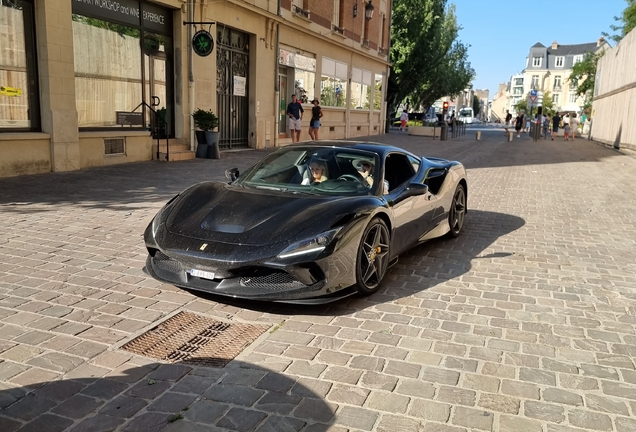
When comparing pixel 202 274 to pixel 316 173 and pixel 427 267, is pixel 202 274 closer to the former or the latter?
pixel 316 173

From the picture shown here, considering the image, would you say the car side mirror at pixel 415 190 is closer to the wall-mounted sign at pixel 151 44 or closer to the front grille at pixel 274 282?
the front grille at pixel 274 282

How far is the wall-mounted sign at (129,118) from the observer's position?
1395cm

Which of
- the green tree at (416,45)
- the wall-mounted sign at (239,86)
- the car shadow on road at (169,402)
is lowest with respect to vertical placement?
the car shadow on road at (169,402)

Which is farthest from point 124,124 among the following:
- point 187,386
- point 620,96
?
point 620,96

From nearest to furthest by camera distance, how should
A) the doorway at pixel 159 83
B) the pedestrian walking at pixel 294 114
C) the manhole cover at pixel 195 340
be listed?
the manhole cover at pixel 195 340 → the doorway at pixel 159 83 → the pedestrian walking at pixel 294 114

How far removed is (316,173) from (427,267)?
4.98 ft

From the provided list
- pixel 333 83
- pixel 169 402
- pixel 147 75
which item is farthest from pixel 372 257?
pixel 333 83

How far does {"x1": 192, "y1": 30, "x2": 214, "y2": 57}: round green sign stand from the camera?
15.4 m

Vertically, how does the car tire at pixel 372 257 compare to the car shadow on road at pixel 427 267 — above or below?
above

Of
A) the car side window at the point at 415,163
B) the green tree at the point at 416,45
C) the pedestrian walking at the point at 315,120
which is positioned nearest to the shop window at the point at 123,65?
the pedestrian walking at the point at 315,120

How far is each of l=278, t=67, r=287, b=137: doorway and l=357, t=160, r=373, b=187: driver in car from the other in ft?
55.7

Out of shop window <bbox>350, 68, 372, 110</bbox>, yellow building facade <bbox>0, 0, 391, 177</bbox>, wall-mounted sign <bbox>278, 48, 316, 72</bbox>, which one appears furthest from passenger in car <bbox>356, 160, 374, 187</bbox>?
shop window <bbox>350, 68, 372, 110</bbox>

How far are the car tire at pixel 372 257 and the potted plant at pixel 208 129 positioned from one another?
11413 mm

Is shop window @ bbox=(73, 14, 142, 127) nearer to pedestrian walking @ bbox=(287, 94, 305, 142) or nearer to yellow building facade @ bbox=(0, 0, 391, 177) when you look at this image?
yellow building facade @ bbox=(0, 0, 391, 177)
